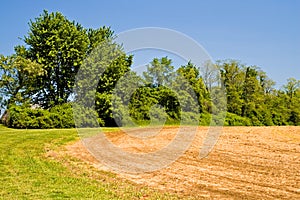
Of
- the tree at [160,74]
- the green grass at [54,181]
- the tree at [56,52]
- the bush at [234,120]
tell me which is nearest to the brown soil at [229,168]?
the green grass at [54,181]

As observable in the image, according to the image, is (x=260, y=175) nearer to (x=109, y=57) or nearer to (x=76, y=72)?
(x=109, y=57)

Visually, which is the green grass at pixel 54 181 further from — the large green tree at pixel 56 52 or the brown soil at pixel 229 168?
the large green tree at pixel 56 52

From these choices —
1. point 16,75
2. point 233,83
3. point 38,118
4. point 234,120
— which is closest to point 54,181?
point 38,118

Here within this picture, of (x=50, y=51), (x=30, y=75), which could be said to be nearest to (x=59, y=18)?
(x=50, y=51)

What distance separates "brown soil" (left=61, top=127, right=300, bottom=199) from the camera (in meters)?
8.53

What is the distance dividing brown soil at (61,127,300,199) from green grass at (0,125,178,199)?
0.69 metres

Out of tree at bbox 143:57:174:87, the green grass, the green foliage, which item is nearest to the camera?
the green grass

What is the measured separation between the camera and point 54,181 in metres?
8.91

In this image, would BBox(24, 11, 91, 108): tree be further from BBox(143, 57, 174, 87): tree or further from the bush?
the bush

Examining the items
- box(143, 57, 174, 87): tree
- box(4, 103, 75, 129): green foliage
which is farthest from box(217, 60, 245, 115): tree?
box(4, 103, 75, 129): green foliage

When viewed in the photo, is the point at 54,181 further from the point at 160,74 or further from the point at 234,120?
the point at 234,120

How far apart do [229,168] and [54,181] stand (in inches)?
232

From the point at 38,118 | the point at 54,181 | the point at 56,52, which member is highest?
the point at 56,52

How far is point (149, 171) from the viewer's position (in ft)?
35.4
